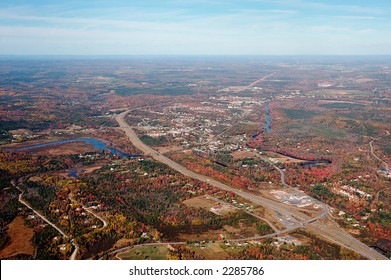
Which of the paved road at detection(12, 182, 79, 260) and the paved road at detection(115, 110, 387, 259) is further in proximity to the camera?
the paved road at detection(115, 110, 387, 259)

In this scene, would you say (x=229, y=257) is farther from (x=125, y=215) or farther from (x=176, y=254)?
(x=125, y=215)

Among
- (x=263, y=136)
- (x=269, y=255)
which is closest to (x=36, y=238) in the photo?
(x=269, y=255)

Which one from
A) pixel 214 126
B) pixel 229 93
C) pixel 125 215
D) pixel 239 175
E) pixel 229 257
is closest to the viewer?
pixel 229 257

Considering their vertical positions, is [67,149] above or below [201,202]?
above

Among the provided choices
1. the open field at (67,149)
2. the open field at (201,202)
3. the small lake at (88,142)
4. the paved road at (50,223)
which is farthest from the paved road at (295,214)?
the paved road at (50,223)

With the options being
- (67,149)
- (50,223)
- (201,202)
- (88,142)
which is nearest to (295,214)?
(201,202)

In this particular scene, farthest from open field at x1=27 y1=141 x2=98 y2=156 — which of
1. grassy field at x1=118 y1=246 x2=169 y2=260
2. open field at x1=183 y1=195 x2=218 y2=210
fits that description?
grassy field at x1=118 y1=246 x2=169 y2=260

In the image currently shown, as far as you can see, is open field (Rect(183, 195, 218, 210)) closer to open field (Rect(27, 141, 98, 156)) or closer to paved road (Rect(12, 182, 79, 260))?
paved road (Rect(12, 182, 79, 260))

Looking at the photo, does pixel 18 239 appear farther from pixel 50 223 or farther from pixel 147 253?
pixel 147 253

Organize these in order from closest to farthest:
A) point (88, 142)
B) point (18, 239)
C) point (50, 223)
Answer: point (18, 239), point (50, 223), point (88, 142)

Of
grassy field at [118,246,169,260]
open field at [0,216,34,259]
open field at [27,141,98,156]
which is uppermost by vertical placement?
open field at [27,141,98,156]

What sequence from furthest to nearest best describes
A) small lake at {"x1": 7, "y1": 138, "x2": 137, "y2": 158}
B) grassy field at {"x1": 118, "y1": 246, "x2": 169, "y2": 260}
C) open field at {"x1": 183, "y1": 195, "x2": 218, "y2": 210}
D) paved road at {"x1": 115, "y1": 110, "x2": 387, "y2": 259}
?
small lake at {"x1": 7, "y1": 138, "x2": 137, "y2": 158} < open field at {"x1": 183, "y1": 195, "x2": 218, "y2": 210} < paved road at {"x1": 115, "y1": 110, "x2": 387, "y2": 259} < grassy field at {"x1": 118, "y1": 246, "x2": 169, "y2": 260}
